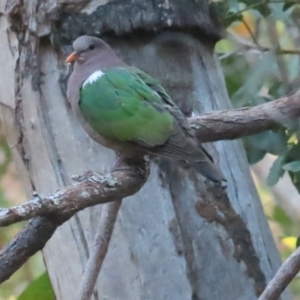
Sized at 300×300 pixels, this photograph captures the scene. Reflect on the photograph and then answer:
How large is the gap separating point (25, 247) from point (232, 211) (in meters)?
0.68

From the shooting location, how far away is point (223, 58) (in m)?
2.30

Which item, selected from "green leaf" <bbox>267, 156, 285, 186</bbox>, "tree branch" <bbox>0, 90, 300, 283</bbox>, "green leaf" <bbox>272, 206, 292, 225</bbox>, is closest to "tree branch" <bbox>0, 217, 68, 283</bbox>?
"tree branch" <bbox>0, 90, 300, 283</bbox>

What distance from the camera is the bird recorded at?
1726 millimetres

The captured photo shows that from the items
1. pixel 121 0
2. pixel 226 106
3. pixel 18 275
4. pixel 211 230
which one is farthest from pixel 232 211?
pixel 18 275

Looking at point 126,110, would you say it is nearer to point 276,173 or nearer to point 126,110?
point 126,110

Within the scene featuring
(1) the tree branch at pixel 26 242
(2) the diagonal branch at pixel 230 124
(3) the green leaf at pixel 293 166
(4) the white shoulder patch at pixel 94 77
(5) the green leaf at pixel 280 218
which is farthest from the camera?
(5) the green leaf at pixel 280 218

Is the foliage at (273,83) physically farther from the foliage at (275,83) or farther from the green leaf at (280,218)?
the green leaf at (280,218)

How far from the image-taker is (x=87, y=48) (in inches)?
75.5

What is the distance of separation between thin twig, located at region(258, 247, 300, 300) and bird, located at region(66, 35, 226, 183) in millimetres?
346

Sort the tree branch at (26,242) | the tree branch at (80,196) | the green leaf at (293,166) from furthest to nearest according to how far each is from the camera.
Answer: the green leaf at (293,166) < the tree branch at (26,242) < the tree branch at (80,196)

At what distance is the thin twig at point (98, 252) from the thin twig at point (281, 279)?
1.21 feet

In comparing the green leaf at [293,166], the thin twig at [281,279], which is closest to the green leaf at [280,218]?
the green leaf at [293,166]

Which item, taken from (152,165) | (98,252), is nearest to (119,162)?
(152,165)

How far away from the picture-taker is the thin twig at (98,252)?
4.93 feet
